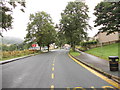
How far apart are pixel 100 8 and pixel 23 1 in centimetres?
2880

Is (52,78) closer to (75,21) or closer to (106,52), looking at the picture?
(106,52)

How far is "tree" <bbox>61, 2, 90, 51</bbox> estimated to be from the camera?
39750mm

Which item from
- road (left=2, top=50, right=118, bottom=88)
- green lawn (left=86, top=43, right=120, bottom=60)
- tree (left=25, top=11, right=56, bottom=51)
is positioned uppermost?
tree (left=25, top=11, right=56, bottom=51)

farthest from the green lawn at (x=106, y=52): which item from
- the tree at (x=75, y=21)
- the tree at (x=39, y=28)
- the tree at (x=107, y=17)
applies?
the tree at (x=39, y=28)

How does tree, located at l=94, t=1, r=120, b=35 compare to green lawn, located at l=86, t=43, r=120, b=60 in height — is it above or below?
above

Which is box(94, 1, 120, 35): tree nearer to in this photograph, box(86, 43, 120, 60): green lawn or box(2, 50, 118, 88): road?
box(86, 43, 120, 60): green lawn

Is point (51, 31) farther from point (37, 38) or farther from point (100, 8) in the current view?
point (100, 8)

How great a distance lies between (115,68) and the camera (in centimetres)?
965

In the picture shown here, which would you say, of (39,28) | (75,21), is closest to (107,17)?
(75,21)

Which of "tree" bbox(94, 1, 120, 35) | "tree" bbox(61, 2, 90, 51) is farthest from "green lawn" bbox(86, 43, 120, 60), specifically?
"tree" bbox(61, 2, 90, 51)

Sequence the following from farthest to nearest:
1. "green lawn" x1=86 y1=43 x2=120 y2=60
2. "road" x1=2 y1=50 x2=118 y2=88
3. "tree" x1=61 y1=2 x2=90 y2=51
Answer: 1. "tree" x1=61 y1=2 x2=90 y2=51
2. "green lawn" x1=86 y1=43 x2=120 y2=60
3. "road" x1=2 y1=50 x2=118 y2=88

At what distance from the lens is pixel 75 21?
40.5 metres

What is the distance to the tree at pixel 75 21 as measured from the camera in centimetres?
3975

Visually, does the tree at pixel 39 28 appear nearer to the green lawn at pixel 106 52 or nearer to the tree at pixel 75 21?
the tree at pixel 75 21
